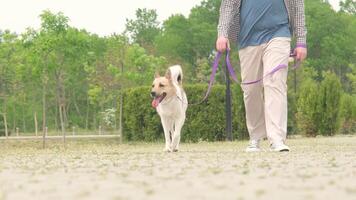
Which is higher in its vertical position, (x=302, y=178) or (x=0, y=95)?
(x=0, y=95)

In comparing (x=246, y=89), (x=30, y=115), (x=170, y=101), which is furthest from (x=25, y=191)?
(x=30, y=115)

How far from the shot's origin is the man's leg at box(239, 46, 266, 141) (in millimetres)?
10055

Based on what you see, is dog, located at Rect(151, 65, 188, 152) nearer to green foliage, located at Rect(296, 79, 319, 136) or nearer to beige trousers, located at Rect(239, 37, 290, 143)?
beige trousers, located at Rect(239, 37, 290, 143)

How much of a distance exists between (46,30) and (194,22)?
4964cm

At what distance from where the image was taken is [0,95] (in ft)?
122

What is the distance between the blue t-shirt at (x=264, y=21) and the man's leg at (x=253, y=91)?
0.50 ft

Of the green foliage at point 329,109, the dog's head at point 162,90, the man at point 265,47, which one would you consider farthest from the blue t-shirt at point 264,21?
the green foliage at point 329,109

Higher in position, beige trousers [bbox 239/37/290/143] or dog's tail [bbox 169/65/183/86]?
dog's tail [bbox 169/65/183/86]

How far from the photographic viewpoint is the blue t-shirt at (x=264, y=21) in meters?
9.85

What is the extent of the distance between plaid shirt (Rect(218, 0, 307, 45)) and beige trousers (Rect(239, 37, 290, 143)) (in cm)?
29

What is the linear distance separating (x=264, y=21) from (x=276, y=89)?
0.92m

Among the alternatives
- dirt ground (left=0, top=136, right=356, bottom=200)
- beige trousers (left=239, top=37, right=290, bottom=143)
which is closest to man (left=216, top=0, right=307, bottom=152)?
beige trousers (left=239, top=37, right=290, bottom=143)

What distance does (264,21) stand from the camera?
388 inches

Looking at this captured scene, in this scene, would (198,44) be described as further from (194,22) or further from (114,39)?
(114,39)
